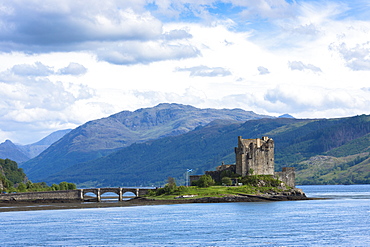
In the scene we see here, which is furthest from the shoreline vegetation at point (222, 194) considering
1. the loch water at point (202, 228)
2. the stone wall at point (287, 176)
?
the loch water at point (202, 228)

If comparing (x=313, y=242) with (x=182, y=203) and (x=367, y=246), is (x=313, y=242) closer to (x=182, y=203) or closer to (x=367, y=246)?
(x=367, y=246)

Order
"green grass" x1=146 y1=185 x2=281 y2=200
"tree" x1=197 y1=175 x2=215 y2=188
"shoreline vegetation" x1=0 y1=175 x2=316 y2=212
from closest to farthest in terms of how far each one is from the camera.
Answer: "shoreline vegetation" x1=0 y1=175 x2=316 y2=212 → "green grass" x1=146 y1=185 x2=281 y2=200 → "tree" x1=197 y1=175 x2=215 y2=188

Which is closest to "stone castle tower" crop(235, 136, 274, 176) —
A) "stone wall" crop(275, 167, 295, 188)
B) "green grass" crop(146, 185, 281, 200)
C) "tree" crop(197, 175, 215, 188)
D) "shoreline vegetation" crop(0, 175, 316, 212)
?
"shoreline vegetation" crop(0, 175, 316, 212)

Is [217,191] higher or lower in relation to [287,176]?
lower

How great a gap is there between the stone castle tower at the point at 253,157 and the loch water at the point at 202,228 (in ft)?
99.6

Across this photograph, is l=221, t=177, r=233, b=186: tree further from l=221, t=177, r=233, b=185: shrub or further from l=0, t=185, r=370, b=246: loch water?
l=0, t=185, r=370, b=246: loch water

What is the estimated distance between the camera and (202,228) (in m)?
110

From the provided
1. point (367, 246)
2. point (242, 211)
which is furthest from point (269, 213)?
point (367, 246)

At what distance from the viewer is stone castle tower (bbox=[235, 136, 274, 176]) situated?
184 metres

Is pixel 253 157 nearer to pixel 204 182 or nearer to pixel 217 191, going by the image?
pixel 204 182

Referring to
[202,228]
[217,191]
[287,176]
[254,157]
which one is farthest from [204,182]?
[202,228]

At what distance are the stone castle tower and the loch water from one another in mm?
30349

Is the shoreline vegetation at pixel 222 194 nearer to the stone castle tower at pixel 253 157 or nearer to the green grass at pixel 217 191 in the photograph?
the green grass at pixel 217 191

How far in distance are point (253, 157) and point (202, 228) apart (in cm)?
7683
